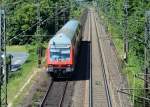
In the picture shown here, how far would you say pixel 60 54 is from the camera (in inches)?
1379

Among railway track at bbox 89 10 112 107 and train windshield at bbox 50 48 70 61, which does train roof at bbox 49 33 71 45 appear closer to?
train windshield at bbox 50 48 70 61

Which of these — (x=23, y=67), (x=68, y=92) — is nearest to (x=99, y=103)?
(x=68, y=92)

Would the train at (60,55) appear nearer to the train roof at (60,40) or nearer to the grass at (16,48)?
the train roof at (60,40)

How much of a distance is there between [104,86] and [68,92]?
345 cm

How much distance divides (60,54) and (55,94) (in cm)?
383

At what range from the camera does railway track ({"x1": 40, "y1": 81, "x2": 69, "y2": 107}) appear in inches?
1168

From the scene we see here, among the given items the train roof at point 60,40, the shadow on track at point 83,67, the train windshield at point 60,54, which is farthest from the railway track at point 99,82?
the train roof at point 60,40

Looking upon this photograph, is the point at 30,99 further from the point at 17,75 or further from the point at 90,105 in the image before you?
the point at 17,75

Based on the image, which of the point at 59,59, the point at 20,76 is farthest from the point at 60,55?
the point at 20,76

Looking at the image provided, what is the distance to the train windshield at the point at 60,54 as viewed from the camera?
115ft

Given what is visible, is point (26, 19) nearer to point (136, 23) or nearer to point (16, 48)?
point (16, 48)

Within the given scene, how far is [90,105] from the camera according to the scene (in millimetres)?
29109

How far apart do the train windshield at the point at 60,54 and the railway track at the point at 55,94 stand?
76.5 inches

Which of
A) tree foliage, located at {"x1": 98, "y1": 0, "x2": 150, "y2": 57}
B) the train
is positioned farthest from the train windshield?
tree foliage, located at {"x1": 98, "y1": 0, "x2": 150, "y2": 57}
